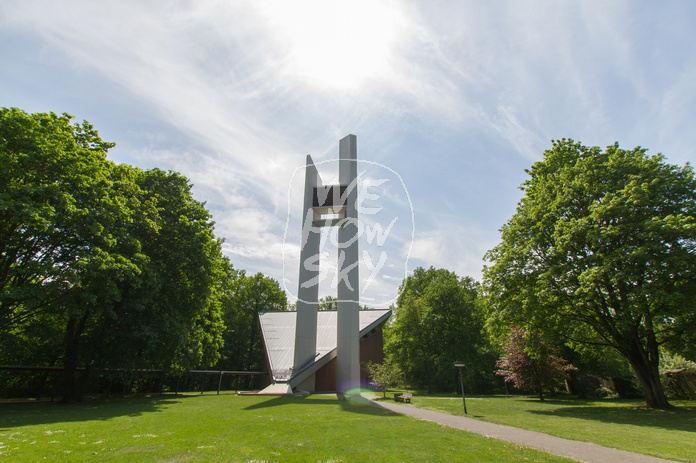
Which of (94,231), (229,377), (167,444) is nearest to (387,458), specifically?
(167,444)

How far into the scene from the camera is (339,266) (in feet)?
82.4

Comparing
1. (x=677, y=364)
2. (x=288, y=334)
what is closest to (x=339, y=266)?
(x=288, y=334)

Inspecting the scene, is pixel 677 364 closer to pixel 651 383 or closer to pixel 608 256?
pixel 651 383

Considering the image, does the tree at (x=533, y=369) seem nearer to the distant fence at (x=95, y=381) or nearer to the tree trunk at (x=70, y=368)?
the distant fence at (x=95, y=381)

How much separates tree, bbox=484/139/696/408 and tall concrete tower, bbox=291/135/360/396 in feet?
31.4

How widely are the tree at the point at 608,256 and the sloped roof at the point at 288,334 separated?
15138 mm

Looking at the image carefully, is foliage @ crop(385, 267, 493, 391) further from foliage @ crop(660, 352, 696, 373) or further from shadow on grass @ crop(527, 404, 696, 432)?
shadow on grass @ crop(527, 404, 696, 432)

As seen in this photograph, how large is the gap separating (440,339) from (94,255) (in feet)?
105

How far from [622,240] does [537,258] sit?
12.9ft

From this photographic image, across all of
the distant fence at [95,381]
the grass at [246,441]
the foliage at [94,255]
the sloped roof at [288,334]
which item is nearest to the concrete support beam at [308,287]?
the sloped roof at [288,334]

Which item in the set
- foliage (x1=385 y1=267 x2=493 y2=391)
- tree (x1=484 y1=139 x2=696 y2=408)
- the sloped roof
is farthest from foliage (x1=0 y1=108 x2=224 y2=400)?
foliage (x1=385 y1=267 x2=493 y2=391)

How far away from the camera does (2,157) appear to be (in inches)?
473

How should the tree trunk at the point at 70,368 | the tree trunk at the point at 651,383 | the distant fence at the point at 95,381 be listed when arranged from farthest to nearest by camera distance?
1. the distant fence at the point at 95,381
2. the tree trunk at the point at 70,368
3. the tree trunk at the point at 651,383

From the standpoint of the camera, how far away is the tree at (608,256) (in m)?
14.0
